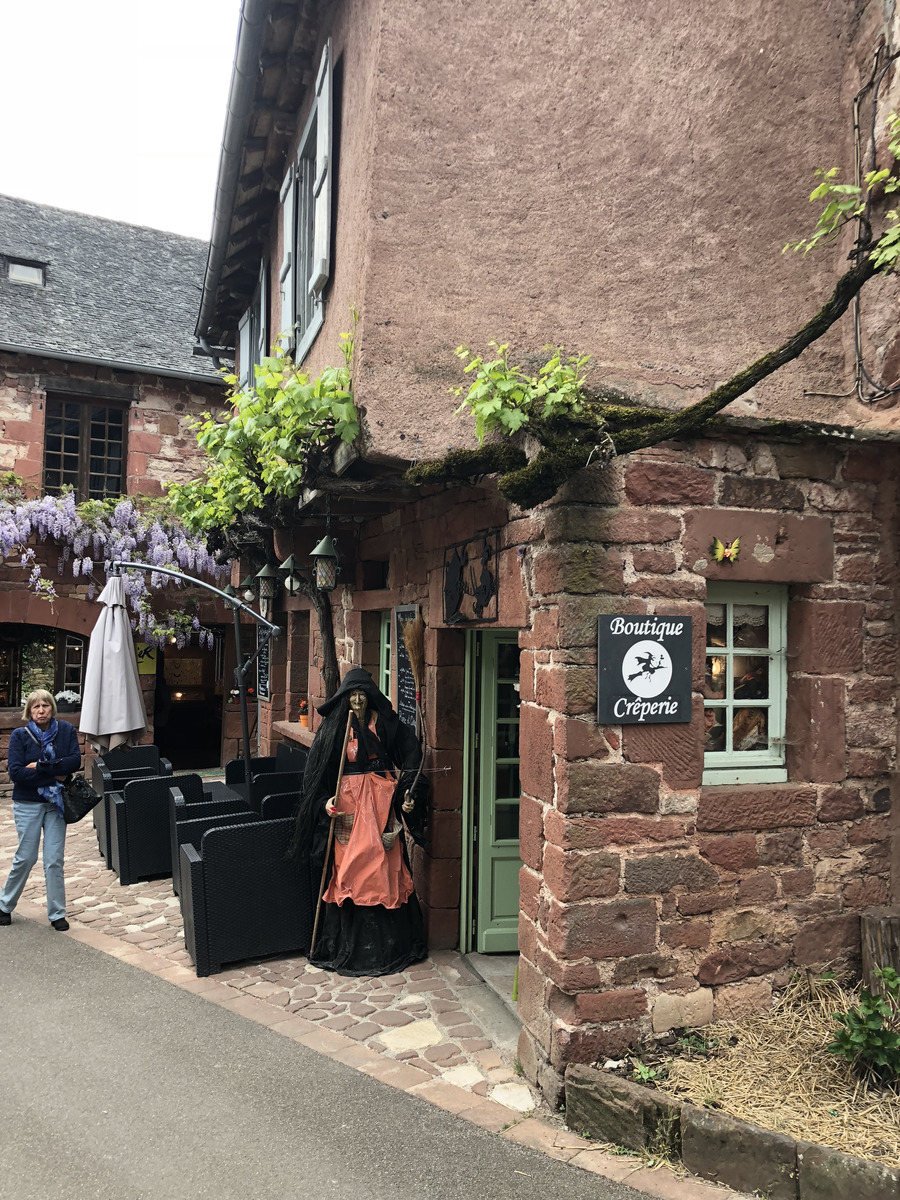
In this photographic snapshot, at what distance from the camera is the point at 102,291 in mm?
14273

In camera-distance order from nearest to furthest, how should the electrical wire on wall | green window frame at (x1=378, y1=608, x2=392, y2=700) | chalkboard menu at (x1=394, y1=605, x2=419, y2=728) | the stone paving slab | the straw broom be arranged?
1. the stone paving slab
2. the electrical wire on wall
3. the straw broom
4. chalkboard menu at (x1=394, y1=605, x2=419, y2=728)
5. green window frame at (x1=378, y1=608, x2=392, y2=700)

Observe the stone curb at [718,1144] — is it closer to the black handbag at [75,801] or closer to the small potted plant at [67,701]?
the black handbag at [75,801]

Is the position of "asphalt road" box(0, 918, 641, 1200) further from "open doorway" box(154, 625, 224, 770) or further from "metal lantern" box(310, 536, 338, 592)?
"open doorway" box(154, 625, 224, 770)

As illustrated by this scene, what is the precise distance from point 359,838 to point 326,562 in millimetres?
1908

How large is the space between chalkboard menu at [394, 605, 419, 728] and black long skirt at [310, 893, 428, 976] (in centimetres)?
131

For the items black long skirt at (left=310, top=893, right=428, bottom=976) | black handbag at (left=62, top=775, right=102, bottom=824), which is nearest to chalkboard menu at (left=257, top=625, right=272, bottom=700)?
black handbag at (left=62, top=775, right=102, bottom=824)

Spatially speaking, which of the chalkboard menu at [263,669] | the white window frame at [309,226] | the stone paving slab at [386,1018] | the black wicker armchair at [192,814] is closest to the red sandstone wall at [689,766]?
the stone paving slab at [386,1018]

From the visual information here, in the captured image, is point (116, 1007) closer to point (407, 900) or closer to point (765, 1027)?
point (407, 900)

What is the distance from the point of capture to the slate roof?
12.7 meters

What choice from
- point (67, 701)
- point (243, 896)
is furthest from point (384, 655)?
point (67, 701)

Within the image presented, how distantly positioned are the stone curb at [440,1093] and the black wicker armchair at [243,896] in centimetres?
25

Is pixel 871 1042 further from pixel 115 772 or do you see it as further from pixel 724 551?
pixel 115 772

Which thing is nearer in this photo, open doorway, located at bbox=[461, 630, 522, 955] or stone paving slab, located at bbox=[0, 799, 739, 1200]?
stone paving slab, located at bbox=[0, 799, 739, 1200]

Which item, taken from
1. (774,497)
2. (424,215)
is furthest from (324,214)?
(774,497)
